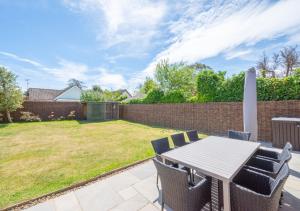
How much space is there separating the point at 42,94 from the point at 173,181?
29.7 meters

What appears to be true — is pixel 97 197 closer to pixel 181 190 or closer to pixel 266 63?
pixel 181 190

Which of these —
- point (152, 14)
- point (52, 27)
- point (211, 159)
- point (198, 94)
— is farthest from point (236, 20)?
point (52, 27)

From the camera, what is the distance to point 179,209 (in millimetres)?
1746

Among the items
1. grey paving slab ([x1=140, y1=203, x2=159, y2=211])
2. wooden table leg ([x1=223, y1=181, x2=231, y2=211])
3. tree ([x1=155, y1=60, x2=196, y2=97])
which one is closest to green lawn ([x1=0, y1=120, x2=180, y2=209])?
grey paving slab ([x1=140, y1=203, x2=159, y2=211])

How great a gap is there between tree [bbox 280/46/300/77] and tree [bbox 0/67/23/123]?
2300cm

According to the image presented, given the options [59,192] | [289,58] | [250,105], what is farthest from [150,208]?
[289,58]

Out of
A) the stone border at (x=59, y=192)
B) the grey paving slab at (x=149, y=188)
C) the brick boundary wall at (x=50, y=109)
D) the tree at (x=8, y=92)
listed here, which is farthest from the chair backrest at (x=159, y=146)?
the brick boundary wall at (x=50, y=109)

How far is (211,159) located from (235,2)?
524 centimetres

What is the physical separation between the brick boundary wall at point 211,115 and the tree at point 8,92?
989 cm

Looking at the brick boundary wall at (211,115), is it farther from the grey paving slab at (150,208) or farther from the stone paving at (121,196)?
the grey paving slab at (150,208)

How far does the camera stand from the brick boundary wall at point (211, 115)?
19.2 ft

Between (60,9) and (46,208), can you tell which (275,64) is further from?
(46,208)

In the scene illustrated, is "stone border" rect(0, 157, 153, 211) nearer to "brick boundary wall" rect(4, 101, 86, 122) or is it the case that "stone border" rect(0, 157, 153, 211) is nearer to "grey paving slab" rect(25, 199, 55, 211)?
"grey paving slab" rect(25, 199, 55, 211)

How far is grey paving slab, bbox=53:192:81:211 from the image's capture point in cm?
232
